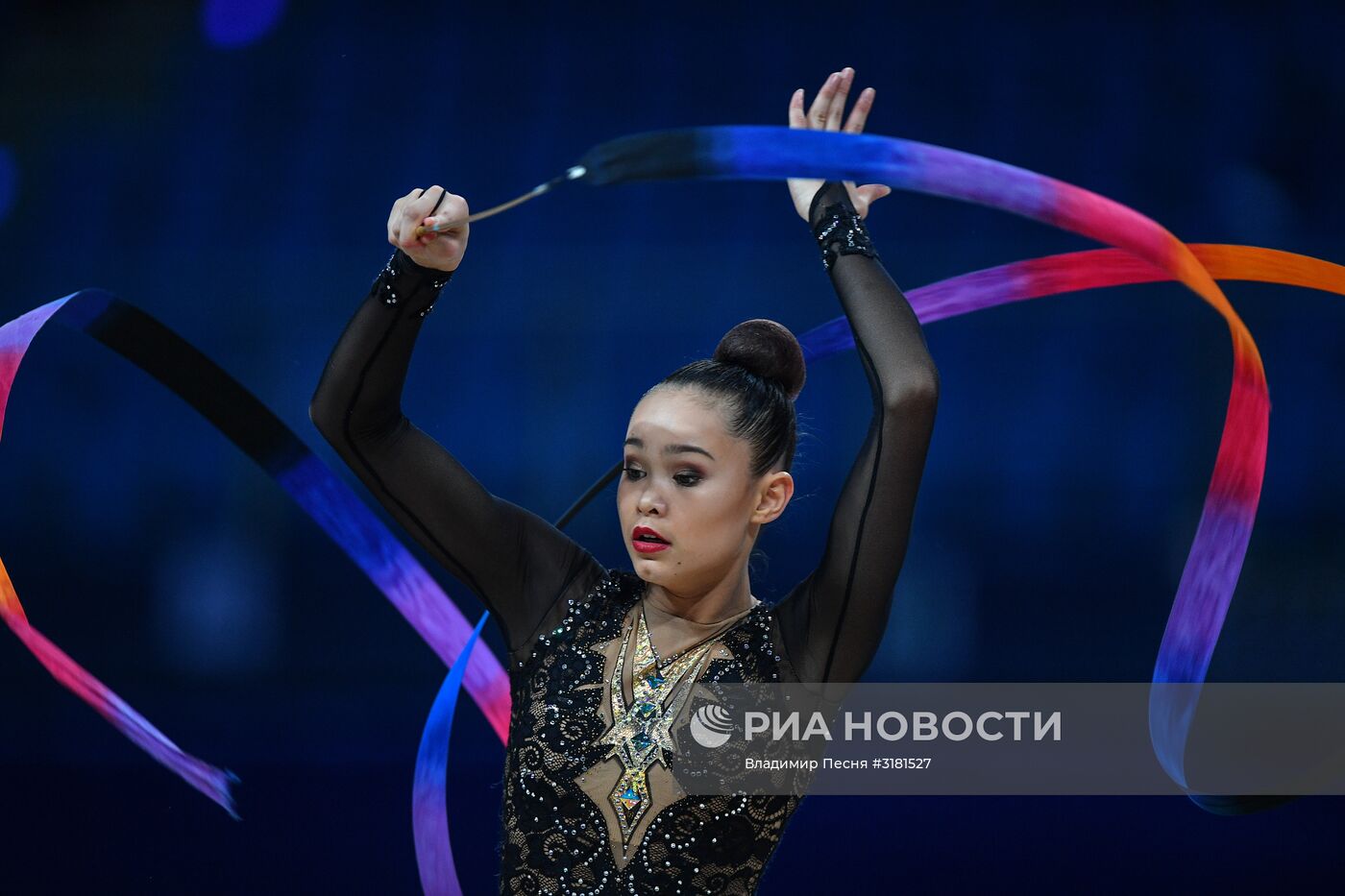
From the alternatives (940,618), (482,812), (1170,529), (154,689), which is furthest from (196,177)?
(1170,529)

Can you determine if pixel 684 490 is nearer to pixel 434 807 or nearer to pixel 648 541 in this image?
pixel 648 541

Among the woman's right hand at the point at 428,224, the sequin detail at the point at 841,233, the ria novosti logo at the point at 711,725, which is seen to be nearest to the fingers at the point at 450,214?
the woman's right hand at the point at 428,224

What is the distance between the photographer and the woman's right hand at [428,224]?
1.46m

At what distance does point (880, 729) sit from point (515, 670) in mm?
1028

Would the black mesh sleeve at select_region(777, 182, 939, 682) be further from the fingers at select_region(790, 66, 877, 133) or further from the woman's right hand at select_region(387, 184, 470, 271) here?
the woman's right hand at select_region(387, 184, 470, 271)

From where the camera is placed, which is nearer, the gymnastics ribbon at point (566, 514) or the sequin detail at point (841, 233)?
the sequin detail at point (841, 233)

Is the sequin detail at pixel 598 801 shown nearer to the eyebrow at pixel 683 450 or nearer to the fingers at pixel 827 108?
the eyebrow at pixel 683 450

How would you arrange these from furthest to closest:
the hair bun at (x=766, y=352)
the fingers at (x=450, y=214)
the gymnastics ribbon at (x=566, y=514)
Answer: the gymnastics ribbon at (x=566, y=514)
the hair bun at (x=766, y=352)
the fingers at (x=450, y=214)

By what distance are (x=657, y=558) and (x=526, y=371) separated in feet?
5.63

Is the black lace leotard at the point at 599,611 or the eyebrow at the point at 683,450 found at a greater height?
the eyebrow at the point at 683,450

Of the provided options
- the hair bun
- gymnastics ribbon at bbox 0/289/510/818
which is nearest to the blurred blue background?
gymnastics ribbon at bbox 0/289/510/818

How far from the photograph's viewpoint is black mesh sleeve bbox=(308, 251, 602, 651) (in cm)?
152

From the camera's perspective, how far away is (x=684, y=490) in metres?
1.57

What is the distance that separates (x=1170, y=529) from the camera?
3.15m
